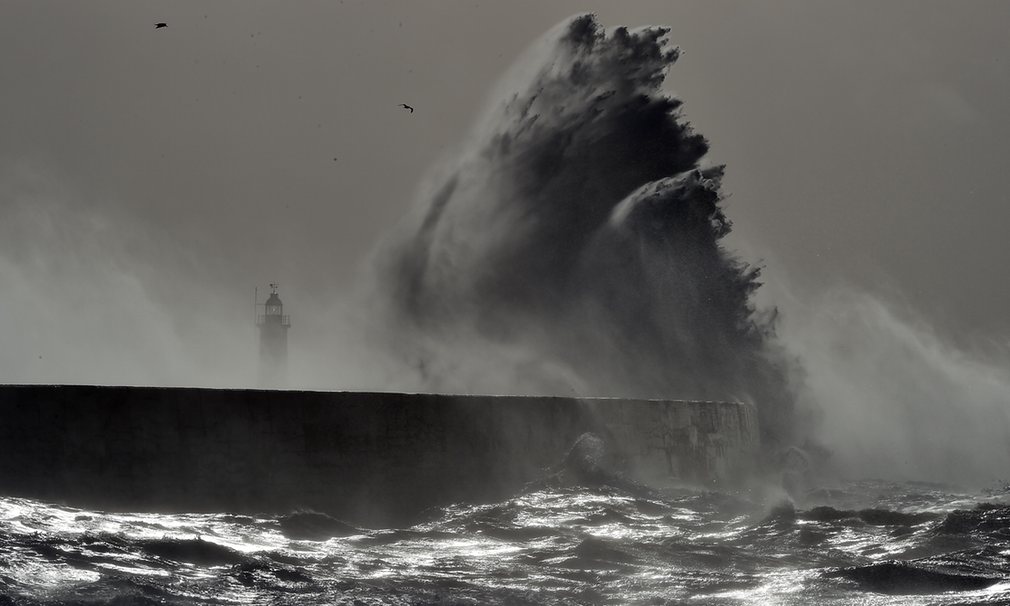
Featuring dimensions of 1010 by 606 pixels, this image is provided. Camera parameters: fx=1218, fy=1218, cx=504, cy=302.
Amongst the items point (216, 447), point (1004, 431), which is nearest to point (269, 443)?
point (216, 447)

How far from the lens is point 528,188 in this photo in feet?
68.1

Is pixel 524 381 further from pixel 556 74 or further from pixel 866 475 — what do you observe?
pixel 866 475

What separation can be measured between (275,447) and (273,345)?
29.5 metres

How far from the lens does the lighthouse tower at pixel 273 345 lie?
36.6 m

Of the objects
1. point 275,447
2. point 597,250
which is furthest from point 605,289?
point 275,447

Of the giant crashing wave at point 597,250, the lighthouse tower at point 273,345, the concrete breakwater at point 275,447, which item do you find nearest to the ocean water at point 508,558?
the concrete breakwater at point 275,447

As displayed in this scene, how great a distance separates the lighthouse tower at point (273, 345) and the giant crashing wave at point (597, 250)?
639 inches

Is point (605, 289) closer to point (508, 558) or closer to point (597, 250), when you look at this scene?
point (597, 250)

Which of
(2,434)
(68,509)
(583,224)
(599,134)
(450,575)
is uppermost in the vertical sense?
(599,134)

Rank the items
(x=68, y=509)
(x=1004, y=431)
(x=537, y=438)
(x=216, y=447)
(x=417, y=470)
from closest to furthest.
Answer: (x=68, y=509) → (x=216, y=447) → (x=417, y=470) → (x=537, y=438) → (x=1004, y=431)

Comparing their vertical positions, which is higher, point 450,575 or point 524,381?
point 524,381

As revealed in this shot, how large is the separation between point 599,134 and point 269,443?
1346 centimetres

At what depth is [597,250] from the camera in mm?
20406

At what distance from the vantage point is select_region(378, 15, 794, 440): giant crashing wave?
19.8 meters
